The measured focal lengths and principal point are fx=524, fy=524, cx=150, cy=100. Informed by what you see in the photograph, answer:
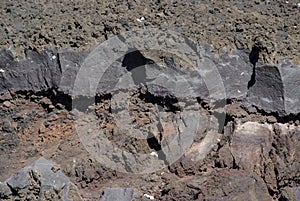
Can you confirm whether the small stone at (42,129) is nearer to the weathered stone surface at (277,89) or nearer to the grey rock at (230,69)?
the grey rock at (230,69)

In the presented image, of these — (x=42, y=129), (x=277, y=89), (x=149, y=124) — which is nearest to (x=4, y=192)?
(x=42, y=129)

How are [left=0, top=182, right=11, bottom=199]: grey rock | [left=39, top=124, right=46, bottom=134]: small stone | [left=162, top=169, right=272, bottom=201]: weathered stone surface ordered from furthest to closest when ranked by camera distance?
[left=39, top=124, right=46, bottom=134]: small stone
[left=0, top=182, right=11, bottom=199]: grey rock
[left=162, top=169, right=272, bottom=201]: weathered stone surface

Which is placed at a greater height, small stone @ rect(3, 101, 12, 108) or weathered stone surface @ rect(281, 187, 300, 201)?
small stone @ rect(3, 101, 12, 108)

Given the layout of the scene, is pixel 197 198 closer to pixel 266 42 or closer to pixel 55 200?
pixel 55 200

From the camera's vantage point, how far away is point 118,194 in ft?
13.5

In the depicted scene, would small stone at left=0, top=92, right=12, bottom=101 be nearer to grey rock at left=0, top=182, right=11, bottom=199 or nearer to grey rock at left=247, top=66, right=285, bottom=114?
grey rock at left=0, top=182, right=11, bottom=199

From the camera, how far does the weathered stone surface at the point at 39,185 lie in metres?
4.04

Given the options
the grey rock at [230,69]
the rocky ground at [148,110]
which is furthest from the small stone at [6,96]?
the grey rock at [230,69]

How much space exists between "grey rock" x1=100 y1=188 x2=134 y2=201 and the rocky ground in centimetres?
1

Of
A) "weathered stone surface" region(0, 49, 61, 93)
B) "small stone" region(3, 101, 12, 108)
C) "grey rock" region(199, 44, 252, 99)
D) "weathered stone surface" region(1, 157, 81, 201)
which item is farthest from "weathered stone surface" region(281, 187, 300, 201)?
"small stone" region(3, 101, 12, 108)

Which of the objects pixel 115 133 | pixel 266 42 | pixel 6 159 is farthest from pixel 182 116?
pixel 6 159

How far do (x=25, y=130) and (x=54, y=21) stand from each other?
988mm

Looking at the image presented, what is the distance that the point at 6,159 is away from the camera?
4523mm

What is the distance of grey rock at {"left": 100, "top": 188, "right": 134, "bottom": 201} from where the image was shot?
13.5 feet
